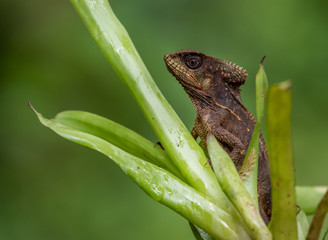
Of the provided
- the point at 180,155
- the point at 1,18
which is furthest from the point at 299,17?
the point at 180,155

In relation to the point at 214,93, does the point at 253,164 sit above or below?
below

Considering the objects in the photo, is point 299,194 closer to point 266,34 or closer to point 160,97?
point 160,97

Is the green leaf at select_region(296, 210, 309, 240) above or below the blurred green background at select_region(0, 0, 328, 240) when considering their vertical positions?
below

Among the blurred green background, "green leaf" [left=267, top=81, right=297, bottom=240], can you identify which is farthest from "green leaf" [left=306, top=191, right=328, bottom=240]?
the blurred green background

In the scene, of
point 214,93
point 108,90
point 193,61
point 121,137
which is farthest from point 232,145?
point 108,90

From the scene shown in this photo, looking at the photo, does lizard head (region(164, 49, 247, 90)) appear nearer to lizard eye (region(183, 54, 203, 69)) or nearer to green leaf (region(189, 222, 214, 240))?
lizard eye (region(183, 54, 203, 69))

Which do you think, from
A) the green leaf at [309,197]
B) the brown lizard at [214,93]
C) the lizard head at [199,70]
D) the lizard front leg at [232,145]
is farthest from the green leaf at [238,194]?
the lizard head at [199,70]

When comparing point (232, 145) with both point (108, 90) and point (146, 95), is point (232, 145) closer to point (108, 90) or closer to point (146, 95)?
point (146, 95)
